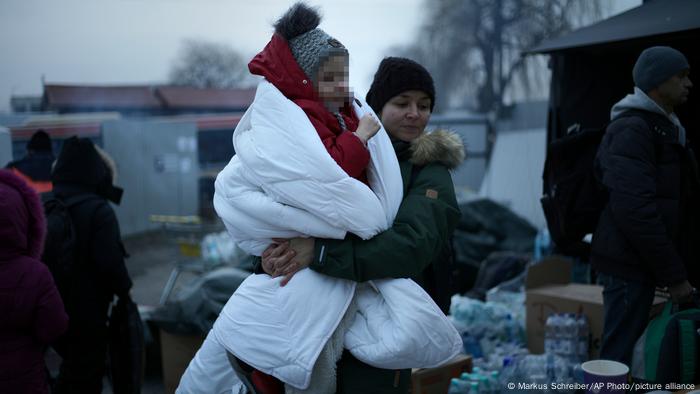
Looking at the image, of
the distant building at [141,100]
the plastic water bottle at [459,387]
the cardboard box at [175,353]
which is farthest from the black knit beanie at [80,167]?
the distant building at [141,100]

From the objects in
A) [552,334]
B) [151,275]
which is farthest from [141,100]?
[552,334]

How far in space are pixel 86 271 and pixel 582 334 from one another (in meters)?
3.38

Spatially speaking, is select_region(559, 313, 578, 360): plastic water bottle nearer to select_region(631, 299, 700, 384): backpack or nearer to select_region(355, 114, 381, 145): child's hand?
select_region(631, 299, 700, 384): backpack

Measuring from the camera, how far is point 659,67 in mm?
3402

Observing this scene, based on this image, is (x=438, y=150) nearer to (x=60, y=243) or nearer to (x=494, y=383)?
(x=494, y=383)

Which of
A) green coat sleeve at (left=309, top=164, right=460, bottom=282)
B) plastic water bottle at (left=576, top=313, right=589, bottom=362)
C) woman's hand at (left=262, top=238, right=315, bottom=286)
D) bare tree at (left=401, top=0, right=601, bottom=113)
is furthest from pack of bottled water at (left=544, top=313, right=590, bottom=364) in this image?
bare tree at (left=401, top=0, right=601, bottom=113)

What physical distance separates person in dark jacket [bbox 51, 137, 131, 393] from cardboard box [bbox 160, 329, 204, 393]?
37.4 inches

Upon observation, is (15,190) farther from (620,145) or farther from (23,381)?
(620,145)

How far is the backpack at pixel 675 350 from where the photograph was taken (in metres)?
2.93

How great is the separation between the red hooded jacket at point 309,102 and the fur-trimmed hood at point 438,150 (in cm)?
26

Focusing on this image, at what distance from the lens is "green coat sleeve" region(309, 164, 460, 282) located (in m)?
1.84

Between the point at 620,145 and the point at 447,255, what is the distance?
1.55 metres

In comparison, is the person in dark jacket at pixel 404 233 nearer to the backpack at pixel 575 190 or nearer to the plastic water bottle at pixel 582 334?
the backpack at pixel 575 190

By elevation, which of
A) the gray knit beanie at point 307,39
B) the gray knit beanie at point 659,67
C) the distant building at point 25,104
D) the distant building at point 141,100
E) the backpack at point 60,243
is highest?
the distant building at point 141,100
